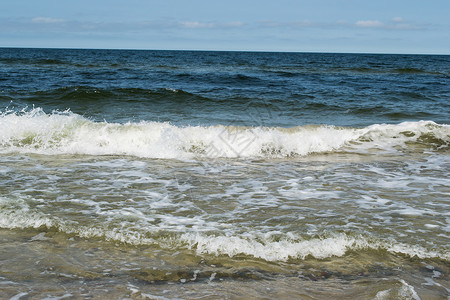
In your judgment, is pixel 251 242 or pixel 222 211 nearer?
pixel 251 242

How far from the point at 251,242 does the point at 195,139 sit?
4.69 meters

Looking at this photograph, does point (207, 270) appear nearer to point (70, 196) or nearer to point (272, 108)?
point (70, 196)

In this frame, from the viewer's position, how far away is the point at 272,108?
12898 millimetres

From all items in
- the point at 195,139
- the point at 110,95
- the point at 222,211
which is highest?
the point at 110,95

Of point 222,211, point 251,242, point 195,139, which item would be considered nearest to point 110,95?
point 195,139

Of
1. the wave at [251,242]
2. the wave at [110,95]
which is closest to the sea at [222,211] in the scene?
the wave at [251,242]

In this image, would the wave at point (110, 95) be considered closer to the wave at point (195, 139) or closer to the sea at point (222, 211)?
the sea at point (222, 211)

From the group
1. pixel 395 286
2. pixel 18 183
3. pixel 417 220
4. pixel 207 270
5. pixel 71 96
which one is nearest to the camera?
pixel 395 286

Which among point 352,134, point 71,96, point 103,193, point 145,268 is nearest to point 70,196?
point 103,193

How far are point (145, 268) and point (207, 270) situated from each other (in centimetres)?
49

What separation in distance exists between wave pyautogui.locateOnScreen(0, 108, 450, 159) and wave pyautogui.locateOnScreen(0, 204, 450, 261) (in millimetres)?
3424

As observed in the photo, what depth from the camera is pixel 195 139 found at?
8070 mm

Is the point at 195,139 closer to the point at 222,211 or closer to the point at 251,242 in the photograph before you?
the point at 222,211

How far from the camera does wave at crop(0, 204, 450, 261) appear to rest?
11.2ft
